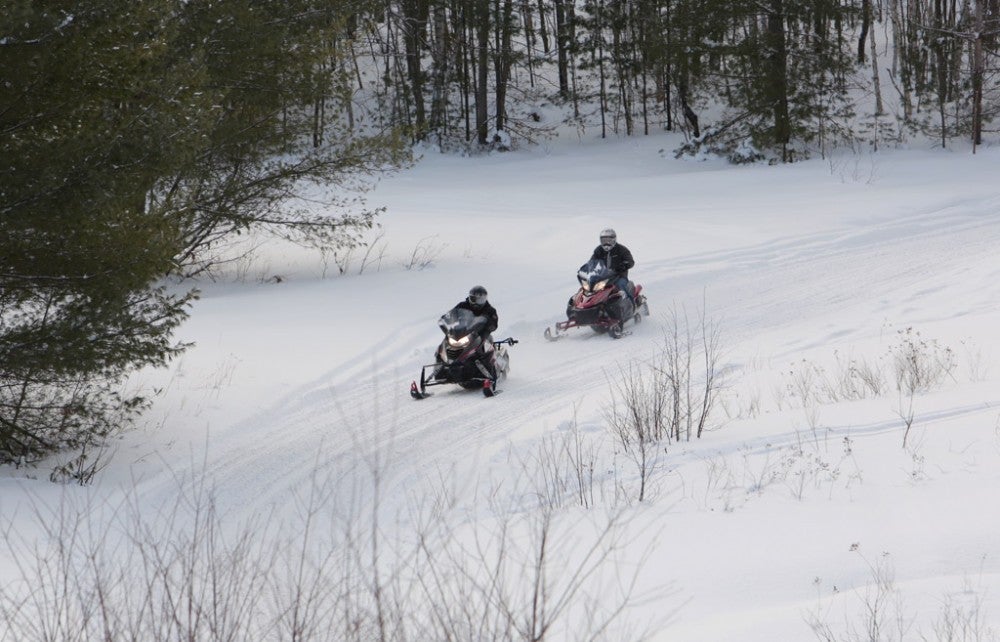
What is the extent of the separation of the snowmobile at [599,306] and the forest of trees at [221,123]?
5137 millimetres

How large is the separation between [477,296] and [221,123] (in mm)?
6691

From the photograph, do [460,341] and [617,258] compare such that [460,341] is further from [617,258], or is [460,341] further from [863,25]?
[863,25]

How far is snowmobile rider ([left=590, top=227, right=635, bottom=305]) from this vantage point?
52.0 feet

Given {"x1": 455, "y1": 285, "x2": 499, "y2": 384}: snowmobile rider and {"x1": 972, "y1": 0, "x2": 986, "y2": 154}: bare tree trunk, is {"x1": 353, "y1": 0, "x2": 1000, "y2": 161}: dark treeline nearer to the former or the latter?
{"x1": 972, "y1": 0, "x2": 986, "y2": 154}: bare tree trunk

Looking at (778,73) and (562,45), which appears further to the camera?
(562,45)

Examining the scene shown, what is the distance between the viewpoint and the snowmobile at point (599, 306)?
A: 1542 centimetres

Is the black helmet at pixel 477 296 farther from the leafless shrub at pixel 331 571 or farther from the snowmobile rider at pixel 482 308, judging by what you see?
the leafless shrub at pixel 331 571

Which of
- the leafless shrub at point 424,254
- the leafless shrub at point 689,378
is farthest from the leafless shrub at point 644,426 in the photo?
the leafless shrub at point 424,254

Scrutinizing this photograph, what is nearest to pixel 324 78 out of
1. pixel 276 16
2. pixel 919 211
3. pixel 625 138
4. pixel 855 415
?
pixel 276 16

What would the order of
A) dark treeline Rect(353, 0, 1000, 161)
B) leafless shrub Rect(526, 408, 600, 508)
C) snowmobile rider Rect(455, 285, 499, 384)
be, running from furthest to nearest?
1. dark treeline Rect(353, 0, 1000, 161)
2. snowmobile rider Rect(455, 285, 499, 384)
3. leafless shrub Rect(526, 408, 600, 508)

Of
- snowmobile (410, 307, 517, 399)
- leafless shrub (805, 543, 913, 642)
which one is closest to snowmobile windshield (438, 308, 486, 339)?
snowmobile (410, 307, 517, 399)

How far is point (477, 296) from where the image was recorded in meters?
13.1

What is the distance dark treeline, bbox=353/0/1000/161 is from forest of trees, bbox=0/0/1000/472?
0.13 m

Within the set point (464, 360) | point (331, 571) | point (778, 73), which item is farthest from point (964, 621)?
point (778, 73)
